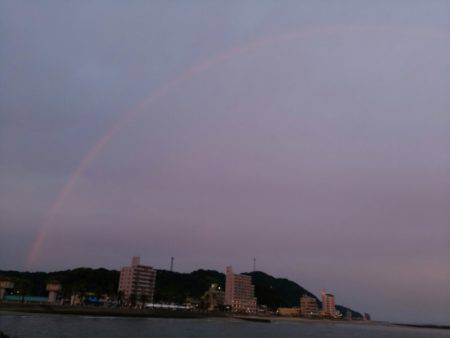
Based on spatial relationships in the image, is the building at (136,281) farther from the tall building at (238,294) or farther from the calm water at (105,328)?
the calm water at (105,328)

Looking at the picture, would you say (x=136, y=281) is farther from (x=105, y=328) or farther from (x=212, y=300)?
(x=105, y=328)

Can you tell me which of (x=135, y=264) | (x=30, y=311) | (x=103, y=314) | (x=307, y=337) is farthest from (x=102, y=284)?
(x=307, y=337)

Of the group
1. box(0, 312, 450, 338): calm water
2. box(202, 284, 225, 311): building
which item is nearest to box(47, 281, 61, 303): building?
box(0, 312, 450, 338): calm water

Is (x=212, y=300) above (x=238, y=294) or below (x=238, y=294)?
below

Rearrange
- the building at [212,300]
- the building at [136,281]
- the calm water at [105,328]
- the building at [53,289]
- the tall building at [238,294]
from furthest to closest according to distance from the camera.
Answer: the tall building at [238,294] → the building at [212,300] → the building at [136,281] → the building at [53,289] → the calm water at [105,328]

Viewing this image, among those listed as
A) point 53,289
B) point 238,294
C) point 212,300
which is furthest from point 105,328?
point 238,294

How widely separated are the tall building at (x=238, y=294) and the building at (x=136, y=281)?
41716 millimetres

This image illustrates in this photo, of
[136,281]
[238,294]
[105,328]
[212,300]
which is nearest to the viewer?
[105,328]

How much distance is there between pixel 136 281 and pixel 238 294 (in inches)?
2085

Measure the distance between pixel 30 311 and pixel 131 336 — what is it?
36.5 m

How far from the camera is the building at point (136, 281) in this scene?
155250 millimetres

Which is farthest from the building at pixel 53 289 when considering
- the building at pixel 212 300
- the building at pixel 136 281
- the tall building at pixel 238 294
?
the tall building at pixel 238 294

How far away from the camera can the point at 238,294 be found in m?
191

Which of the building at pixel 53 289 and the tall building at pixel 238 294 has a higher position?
the tall building at pixel 238 294
